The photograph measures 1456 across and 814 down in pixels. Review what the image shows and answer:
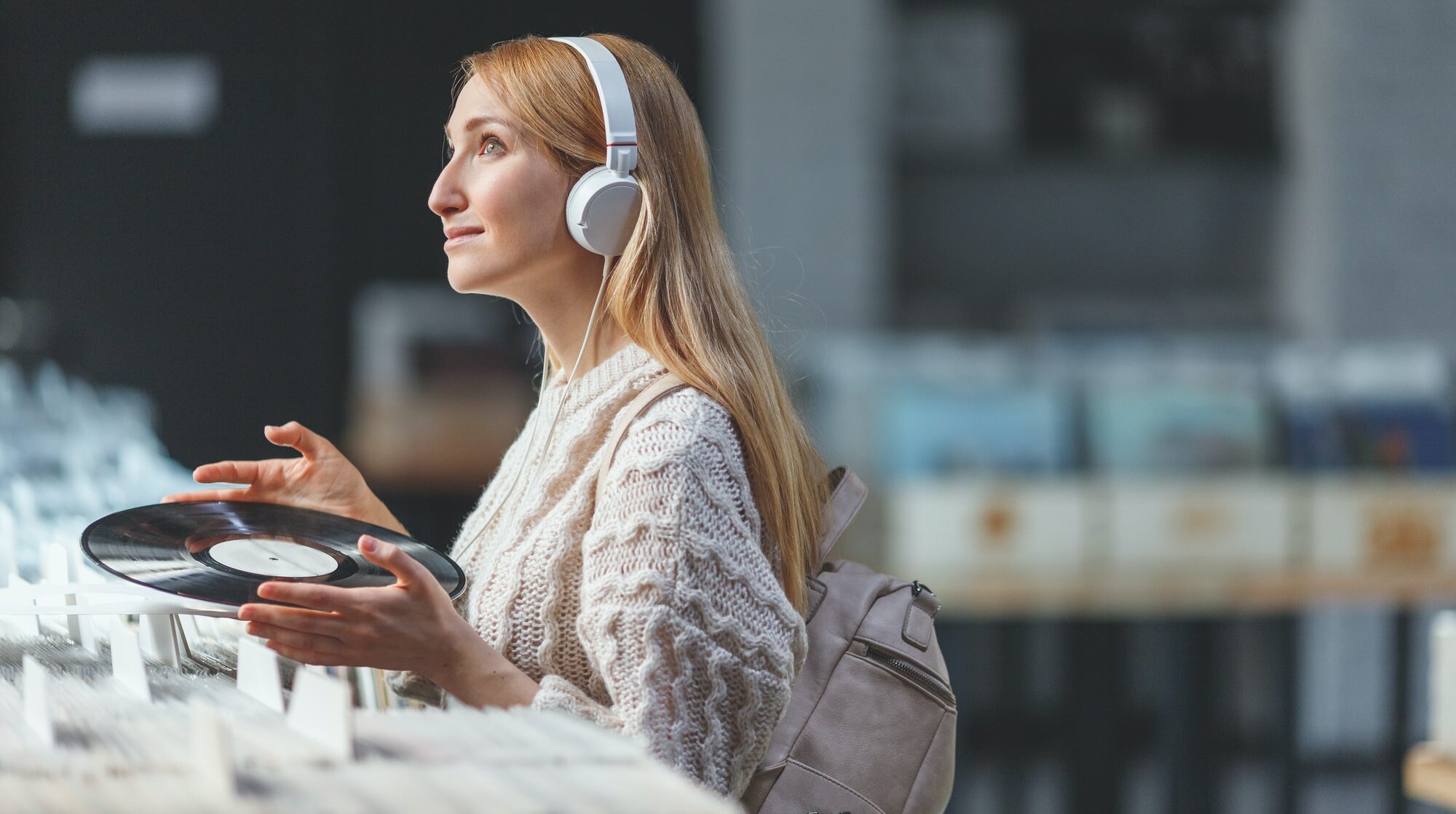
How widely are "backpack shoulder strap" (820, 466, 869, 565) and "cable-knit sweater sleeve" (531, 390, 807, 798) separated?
12 centimetres

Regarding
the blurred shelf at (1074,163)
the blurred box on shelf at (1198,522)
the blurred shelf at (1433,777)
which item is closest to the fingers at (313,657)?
the blurred shelf at (1433,777)

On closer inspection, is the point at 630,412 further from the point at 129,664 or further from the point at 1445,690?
the point at 1445,690

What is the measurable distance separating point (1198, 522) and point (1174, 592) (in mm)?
302

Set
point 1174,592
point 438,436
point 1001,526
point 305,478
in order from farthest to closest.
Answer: point 438,436
point 1001,526
point 1174,592
point 305,478

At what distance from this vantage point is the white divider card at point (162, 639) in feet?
2.56

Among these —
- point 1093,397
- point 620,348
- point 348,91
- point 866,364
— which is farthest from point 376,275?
point 620,348

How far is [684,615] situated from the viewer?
0.84 meters

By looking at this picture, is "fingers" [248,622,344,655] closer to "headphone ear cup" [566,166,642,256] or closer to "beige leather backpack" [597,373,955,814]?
"beige leather backpack" [597,373,955,814]

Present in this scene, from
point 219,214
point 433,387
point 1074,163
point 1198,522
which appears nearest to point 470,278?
point 1198,522

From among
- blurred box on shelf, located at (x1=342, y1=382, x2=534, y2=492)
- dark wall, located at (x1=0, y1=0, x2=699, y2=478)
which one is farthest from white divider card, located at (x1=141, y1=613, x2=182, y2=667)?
dark wall, located at (x1=0, y1=0, x2=699, y2=478)

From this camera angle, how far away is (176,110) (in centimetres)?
469

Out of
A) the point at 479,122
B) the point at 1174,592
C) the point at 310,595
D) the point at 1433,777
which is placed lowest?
the point at 1174,592

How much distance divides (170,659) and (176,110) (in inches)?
171

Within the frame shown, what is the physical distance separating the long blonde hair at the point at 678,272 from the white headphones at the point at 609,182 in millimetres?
14
